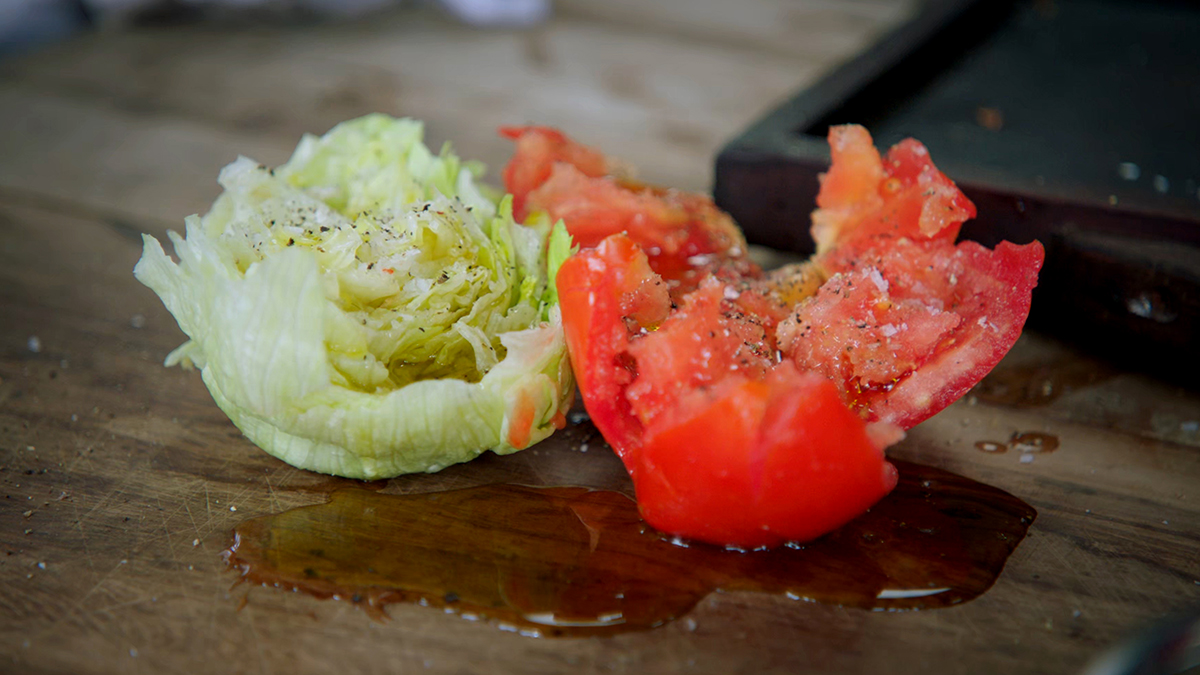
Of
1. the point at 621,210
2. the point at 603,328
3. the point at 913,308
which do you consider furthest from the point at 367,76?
the point at 913,308

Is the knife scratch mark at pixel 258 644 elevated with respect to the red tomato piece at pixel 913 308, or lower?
lower

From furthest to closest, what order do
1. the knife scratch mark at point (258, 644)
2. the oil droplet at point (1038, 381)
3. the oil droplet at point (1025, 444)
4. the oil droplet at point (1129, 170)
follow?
1. the oil droplet at point (1129, 170)
2. the oil droplet at point (1038, 381)
3. the oil droplet at point (1025, 444)
4. the knife scratch mark at point (258, 644)

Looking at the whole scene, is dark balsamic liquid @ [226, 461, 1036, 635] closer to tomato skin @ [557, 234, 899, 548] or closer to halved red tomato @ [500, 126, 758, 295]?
tomato skin @ [557, 234, 899, 548]

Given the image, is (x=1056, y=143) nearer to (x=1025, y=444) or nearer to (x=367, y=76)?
(x=1025, y=444)

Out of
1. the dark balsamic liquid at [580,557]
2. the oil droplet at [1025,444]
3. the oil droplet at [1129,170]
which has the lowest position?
the dark balsamic liquid at [580,557]

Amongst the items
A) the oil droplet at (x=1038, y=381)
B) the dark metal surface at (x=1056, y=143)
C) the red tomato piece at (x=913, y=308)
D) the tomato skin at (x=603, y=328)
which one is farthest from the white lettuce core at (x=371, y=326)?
the oil droplet at (x=1038, y=381)

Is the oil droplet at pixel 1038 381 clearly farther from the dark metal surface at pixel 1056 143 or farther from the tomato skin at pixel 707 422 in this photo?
the tomato skin at pixel 707 422
